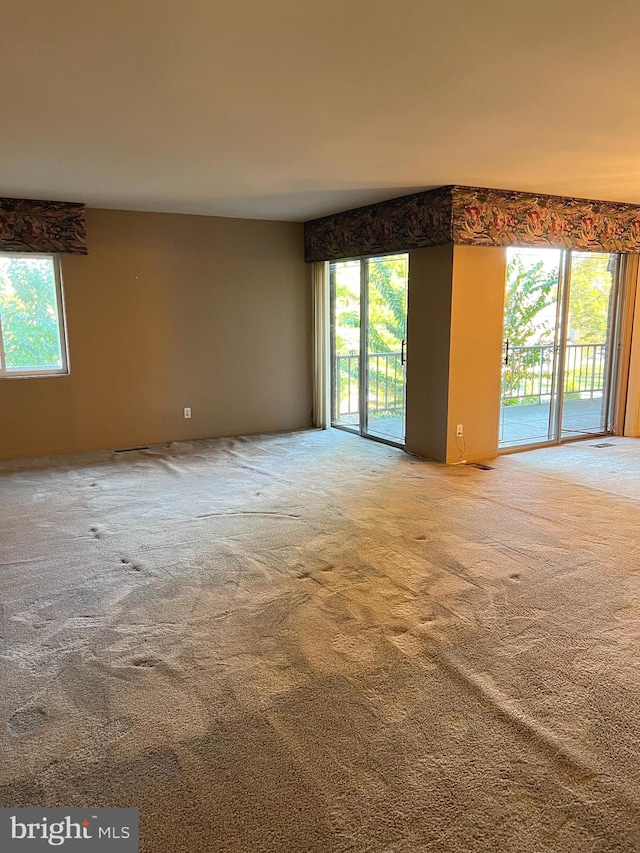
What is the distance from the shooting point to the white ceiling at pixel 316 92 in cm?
200

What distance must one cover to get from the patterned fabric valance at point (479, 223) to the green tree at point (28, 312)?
2842 millimetres

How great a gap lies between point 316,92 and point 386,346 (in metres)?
3.92

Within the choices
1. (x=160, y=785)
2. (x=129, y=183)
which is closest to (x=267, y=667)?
(x=160, y=785)

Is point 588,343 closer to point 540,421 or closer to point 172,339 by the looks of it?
point 540,421

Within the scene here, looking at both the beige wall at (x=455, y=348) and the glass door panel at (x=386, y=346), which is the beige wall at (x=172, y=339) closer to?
the glass door panel at (x=386, y=346)

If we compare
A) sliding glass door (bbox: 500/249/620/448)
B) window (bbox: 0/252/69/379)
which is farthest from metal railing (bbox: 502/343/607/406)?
window (bbox: 0/252/69/379)

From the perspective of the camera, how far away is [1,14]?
196cm

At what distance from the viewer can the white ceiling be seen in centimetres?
200

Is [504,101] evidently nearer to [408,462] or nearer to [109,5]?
[109,5]

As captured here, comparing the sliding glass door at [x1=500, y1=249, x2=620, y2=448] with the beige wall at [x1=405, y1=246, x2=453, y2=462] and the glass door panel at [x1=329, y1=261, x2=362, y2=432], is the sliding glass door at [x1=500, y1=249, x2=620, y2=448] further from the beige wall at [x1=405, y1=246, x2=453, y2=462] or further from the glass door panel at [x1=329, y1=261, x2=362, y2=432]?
the glass door panel at [x1=329, y1=261, x2=362, y2=432]

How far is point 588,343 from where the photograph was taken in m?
6.53

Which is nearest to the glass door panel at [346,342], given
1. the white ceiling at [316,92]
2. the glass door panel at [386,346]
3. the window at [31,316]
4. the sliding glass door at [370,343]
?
the sliding glass door at [370,343]

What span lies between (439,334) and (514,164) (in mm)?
1562

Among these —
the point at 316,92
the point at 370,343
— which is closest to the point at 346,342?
the point at 370,343
